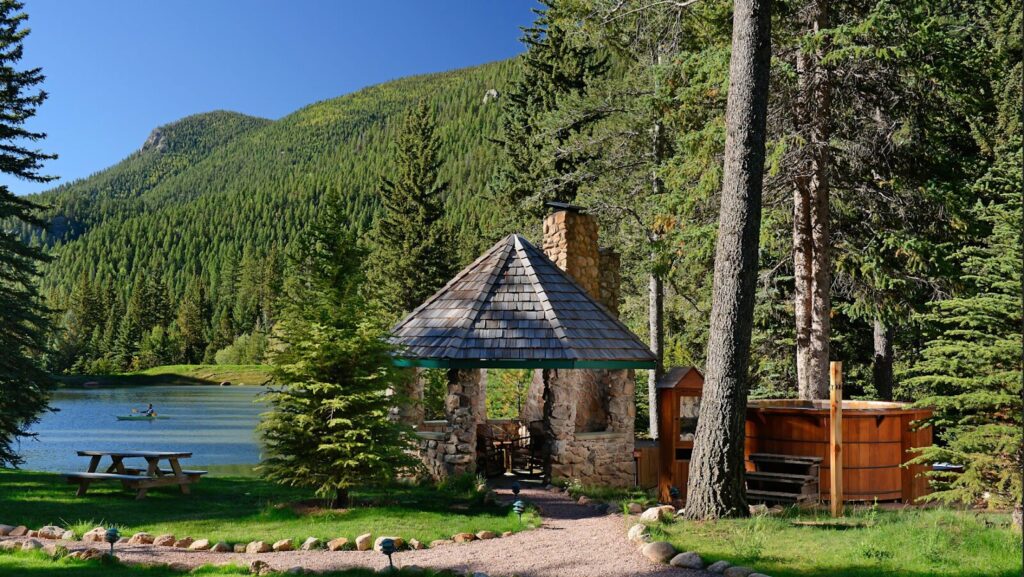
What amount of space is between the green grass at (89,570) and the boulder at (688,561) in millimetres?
2059

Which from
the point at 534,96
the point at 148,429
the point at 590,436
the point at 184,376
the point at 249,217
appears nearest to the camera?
the point at 590,436

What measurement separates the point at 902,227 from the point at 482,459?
27.7 feet

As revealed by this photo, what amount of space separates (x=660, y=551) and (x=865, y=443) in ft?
14.2

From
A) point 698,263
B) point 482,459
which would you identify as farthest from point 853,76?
point 482,459

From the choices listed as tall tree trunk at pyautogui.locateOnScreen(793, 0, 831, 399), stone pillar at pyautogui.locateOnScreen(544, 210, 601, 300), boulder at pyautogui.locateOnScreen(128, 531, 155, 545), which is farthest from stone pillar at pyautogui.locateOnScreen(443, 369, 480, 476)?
tall tree trunk at pyautogui.locateOnScreen(793, 0, 831, 399)

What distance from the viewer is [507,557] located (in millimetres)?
8172

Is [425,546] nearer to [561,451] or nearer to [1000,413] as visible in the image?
[561,451]

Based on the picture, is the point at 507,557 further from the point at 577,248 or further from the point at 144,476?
the point at 577,248

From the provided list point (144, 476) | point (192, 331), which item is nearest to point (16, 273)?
point (144, 476)

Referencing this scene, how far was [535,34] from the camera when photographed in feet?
91.5

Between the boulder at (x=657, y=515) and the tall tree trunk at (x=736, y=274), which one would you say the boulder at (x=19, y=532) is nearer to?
the boulder at (x=657, y=515)

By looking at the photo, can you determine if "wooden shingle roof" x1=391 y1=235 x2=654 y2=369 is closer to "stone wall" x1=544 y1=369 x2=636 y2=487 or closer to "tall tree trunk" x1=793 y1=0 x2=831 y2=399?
"stone wall" x1=544 y1=369 x2=636 y2=487

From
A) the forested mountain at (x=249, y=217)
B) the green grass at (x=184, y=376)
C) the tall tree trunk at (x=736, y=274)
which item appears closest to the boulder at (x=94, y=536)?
the tall tree trunk at (x=736, y=274)

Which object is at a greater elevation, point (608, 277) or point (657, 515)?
point (608, 277)
